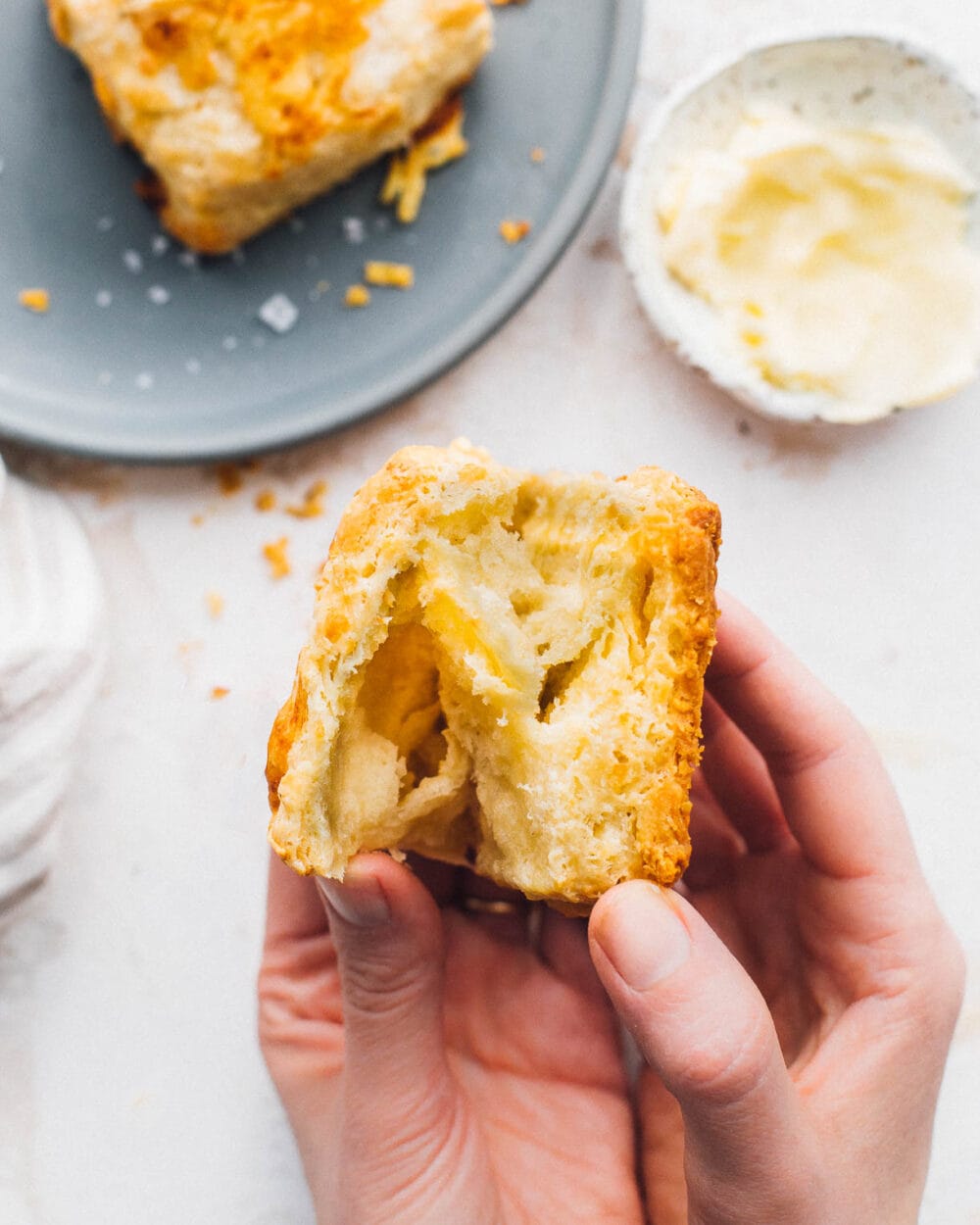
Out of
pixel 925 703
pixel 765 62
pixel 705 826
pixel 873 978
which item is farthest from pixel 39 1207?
pixel 765 62

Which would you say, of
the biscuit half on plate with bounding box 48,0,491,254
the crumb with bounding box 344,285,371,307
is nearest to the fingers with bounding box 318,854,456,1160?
the crumb with bounding box 344,285,371,307

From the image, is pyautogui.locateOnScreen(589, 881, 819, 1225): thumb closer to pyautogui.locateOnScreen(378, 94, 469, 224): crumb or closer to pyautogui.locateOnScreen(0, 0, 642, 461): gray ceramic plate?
pyautogui.locateOnScreen(0, 0, 642, 461): gray ceramic plate

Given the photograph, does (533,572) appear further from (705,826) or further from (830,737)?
(705,826)

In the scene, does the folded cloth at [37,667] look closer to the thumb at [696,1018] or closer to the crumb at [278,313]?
the crumb at [278,313]

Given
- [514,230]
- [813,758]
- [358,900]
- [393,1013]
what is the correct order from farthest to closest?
1. [514,230]
2. [813,758]
3. [393,1013]
4. [358,900]

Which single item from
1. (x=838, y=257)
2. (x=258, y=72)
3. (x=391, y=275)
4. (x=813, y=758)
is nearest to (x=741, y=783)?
(x=813, y=758)

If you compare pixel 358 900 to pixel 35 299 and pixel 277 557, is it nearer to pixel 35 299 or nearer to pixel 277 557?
pixel 277 557
